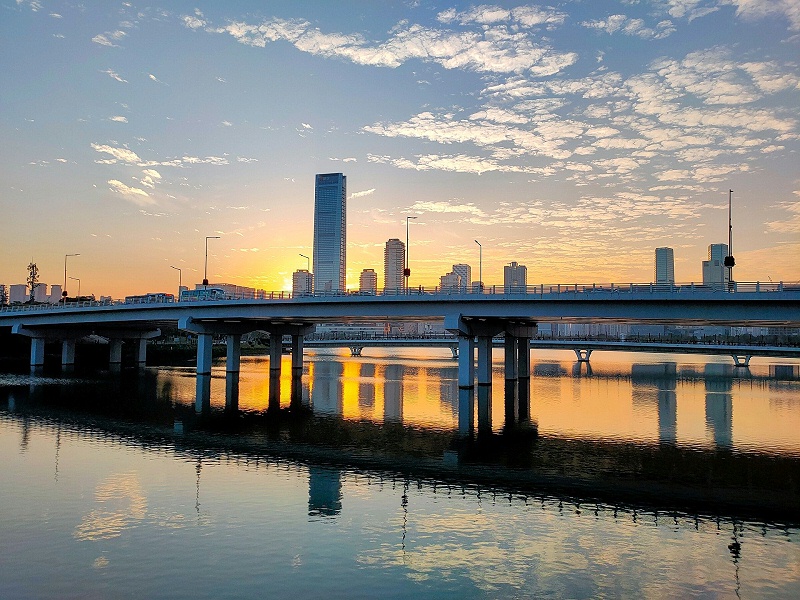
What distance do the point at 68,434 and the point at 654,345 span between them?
146 metres

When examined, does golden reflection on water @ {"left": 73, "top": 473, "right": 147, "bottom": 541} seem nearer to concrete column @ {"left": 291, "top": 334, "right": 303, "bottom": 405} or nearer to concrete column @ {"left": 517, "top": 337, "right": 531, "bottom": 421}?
concrete column @ {"left": 517, "top": 337, "right": 531, "bottom": 421}

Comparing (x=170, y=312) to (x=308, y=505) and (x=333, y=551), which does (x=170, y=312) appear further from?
(x=333, y=551)

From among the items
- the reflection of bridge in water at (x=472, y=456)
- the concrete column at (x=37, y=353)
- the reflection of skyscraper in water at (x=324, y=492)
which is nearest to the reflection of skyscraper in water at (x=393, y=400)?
the reflection of bridge in water at (x=472, y=456)

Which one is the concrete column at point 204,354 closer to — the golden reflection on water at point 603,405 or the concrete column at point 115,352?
the golden reflection on water at point 603,405

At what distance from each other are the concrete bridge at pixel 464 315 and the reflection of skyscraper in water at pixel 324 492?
63.0 ft

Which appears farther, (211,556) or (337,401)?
(337,401)

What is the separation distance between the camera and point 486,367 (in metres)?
84.0

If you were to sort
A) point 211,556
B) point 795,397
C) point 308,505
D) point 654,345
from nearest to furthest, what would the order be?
point 211,556 → point 308,505 → point 795,397 → point 654,345

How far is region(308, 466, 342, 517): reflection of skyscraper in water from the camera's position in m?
25.7

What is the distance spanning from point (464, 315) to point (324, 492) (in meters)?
45.9

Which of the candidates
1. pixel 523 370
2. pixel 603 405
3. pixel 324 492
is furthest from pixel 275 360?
pixel 324 492

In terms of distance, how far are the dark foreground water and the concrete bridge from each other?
Result: 34.8 feet

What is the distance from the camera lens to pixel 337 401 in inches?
2773

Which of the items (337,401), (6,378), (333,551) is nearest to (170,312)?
(6,378)
